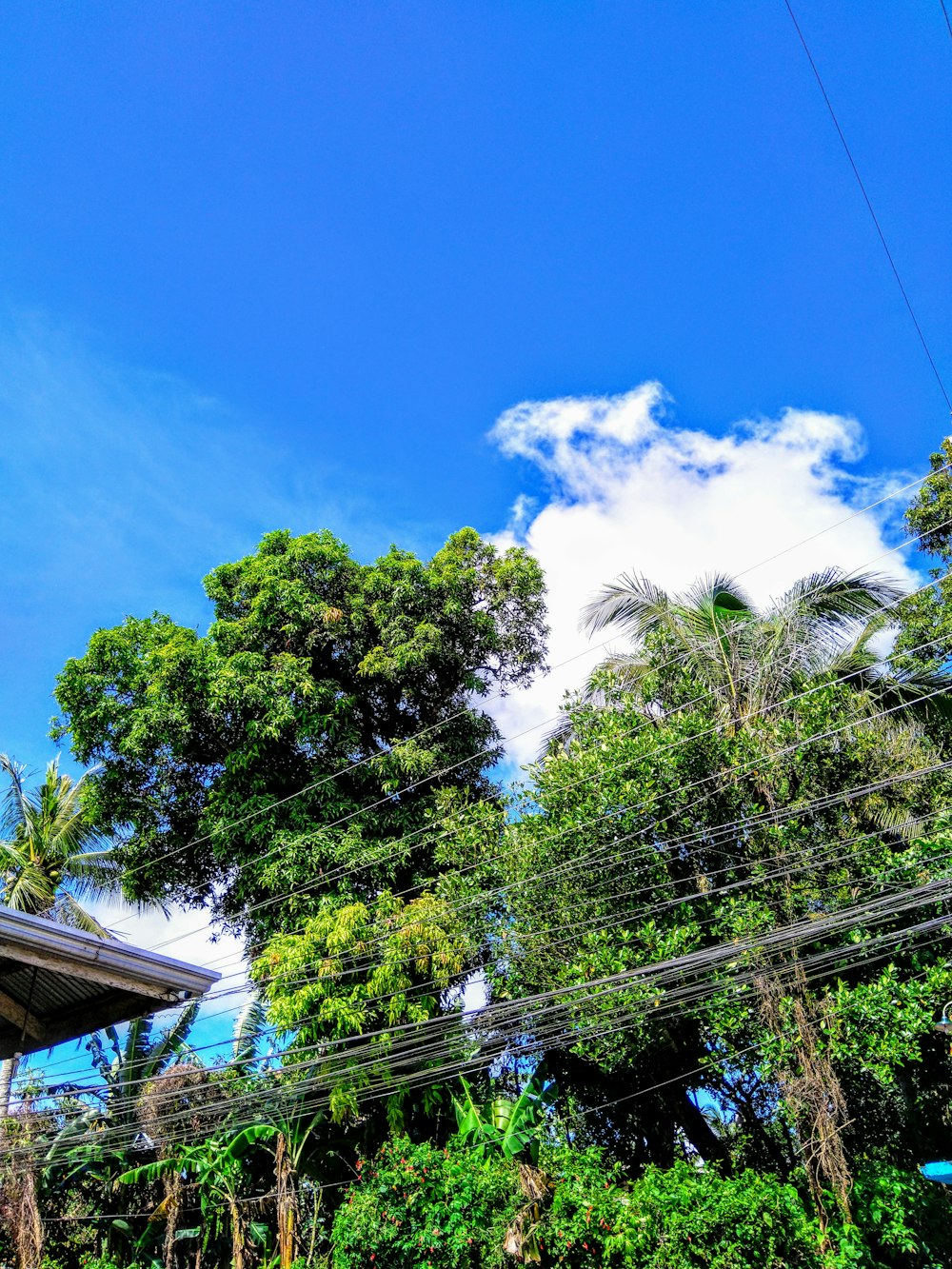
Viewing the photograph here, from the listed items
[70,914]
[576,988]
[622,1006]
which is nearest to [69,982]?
[576,988]

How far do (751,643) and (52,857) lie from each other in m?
14.3

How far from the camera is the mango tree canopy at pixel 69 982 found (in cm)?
355

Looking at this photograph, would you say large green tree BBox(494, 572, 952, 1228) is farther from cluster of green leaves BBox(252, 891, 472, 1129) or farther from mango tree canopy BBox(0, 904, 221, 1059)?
mango tree canopy BBox(0, 904, 221, 1059)

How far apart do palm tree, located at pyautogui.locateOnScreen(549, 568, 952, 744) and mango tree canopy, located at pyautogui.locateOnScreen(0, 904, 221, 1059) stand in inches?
288

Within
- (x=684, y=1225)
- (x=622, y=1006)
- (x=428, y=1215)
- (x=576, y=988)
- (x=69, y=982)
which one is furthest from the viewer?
(x=428, y=1215)

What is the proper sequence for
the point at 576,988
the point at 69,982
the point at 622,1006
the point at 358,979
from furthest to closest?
the point at 358,979 < the point at 622,1006 < the point at 576,988 < the point at 69,982

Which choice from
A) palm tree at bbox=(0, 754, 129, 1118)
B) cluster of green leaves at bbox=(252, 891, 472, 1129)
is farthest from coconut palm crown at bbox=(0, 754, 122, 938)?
cluster of green leaves at bbox=(252, 891, 472, 1129)

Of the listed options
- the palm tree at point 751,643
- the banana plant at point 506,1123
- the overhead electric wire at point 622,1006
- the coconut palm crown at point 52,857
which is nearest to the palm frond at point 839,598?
the palm tree at point 751,643

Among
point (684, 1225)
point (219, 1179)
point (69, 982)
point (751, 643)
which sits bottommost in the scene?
point (684, 1225)

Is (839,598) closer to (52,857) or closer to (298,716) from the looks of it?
(298,716)

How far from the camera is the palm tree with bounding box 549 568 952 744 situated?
1066 centimetres

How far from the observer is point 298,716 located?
1394 cm

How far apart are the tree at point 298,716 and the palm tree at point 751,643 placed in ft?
10.3

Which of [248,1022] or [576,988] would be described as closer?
[576,988]
